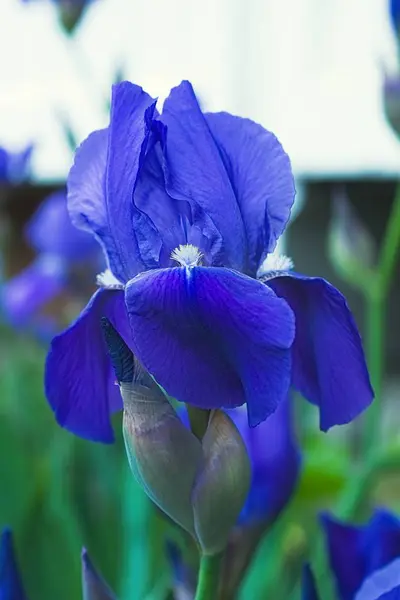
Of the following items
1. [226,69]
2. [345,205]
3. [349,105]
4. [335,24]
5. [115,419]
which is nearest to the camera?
[115,419]

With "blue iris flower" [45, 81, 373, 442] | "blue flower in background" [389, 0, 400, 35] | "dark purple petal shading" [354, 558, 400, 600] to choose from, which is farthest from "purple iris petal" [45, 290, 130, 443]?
"blue flower in background" [389, 0, 400, 35]

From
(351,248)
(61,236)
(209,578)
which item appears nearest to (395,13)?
(351,248)

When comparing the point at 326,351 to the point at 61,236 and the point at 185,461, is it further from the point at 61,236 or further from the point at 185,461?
the point at 61,236

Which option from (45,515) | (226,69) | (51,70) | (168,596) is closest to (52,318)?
(51,70)

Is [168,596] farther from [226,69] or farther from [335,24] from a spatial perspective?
[226,69]

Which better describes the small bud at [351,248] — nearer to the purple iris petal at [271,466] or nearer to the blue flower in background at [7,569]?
the purple iris petal at [271,466]

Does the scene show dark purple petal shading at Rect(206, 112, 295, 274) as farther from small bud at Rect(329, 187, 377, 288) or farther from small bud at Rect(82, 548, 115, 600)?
small bud at Rect(329, 187, 377, 288)
